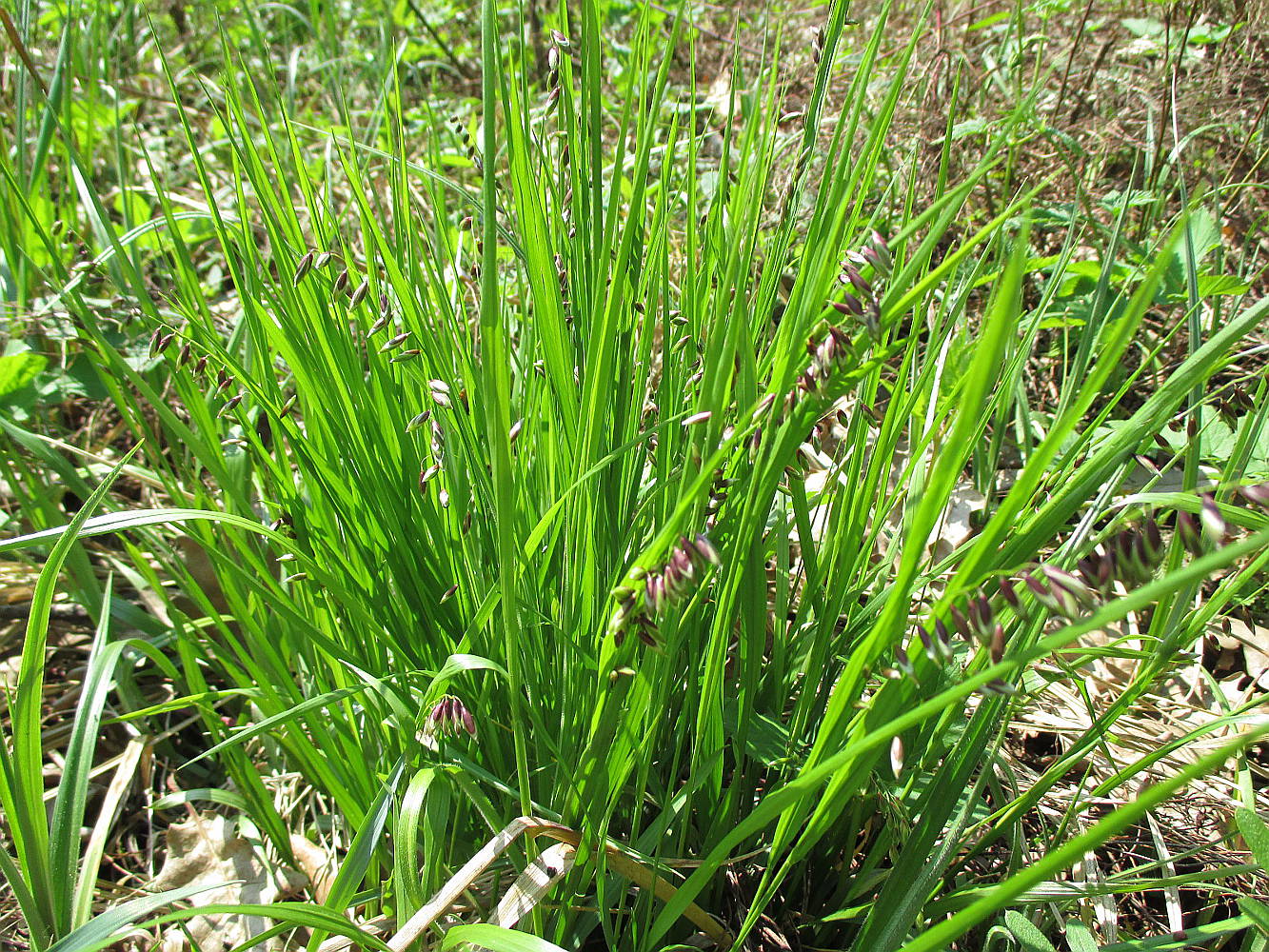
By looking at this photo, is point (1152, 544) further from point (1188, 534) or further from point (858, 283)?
point (858, 283)

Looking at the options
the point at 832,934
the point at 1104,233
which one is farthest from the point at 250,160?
the point at 1104,233

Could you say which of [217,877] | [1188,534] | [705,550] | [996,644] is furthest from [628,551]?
[217,877]

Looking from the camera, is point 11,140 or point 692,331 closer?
point 692,331

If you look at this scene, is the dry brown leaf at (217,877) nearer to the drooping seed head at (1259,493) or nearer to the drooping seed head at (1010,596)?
the drooping seed head at (1010,596)

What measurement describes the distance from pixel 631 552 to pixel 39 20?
16.3ft

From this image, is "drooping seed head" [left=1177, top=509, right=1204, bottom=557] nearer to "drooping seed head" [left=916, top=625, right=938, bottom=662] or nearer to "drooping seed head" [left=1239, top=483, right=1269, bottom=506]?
"drooping seed head" [left=1239, top=483, right=1269, bottom=506]

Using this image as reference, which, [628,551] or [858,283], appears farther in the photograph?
[628,551]

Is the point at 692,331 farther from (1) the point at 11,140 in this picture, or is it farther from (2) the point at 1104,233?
(1) the point at 11,140

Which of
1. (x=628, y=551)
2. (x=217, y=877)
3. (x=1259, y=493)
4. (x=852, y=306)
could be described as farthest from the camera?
(x=217, y=877)

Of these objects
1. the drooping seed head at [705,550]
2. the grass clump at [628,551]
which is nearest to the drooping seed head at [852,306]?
the grass clump at [628,551]

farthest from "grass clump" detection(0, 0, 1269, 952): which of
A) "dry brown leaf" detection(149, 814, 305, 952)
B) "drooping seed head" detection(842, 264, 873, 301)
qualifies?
"dry brown leaf" detection(149, 814, 305, 952)

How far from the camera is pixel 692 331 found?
1049mm

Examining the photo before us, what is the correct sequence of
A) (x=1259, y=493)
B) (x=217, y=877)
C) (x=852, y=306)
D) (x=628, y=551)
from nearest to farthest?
(x=1259, y=493)
(x=852, y=306)
(x=628, y=551)
(x=217, y=877)

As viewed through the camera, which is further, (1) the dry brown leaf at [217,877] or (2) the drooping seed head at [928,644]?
(1) the dry brown leaf at [217,877]
